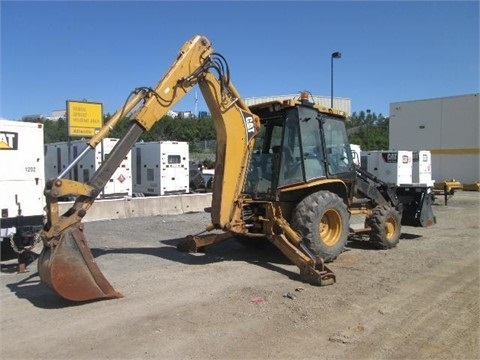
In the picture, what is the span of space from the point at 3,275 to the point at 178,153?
13.0 m

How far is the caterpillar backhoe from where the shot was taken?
7.62m

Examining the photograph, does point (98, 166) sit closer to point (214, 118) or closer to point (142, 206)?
point (142, 206)

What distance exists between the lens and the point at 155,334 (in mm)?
5352

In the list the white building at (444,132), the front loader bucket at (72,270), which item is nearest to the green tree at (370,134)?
the white building at (444,132)

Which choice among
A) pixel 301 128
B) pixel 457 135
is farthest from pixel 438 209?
pixel 457 135

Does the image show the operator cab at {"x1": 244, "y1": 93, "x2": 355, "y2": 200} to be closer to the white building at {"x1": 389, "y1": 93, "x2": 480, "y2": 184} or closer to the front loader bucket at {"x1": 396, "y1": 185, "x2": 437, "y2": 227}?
the front loader bucket at {"x1": 396, "y1": 185, "x2": 437, "y2": 227}

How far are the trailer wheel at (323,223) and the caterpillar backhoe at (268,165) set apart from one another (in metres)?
0.02

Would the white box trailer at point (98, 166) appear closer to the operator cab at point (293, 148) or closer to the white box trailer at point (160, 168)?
the white box trailer at point (160, 168)

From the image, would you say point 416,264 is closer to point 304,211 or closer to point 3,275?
point 304,211

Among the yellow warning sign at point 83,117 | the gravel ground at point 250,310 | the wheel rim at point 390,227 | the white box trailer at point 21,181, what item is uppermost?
the yellow warning sign at point 83,117

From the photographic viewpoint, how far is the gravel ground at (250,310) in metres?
5.03

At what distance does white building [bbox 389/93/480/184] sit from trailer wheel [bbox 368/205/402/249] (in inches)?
985

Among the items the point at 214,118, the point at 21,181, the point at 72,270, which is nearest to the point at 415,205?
the point at 214,118

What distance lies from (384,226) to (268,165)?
3.08m
